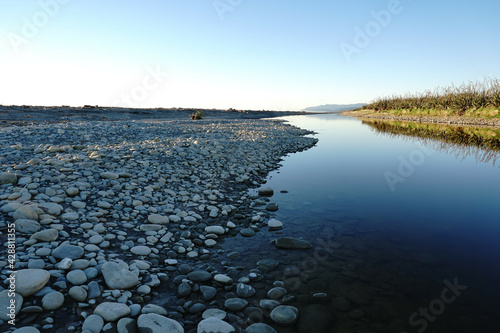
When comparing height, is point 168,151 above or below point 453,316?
above

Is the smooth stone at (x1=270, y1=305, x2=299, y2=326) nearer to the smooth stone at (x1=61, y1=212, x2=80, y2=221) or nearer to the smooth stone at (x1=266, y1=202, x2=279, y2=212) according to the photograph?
the smooth stone at (x1=266, y1=202, x2=279, y2=212)

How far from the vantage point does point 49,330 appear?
2939 millimetres

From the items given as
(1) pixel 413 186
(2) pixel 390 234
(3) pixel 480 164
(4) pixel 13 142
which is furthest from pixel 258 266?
(3) pixel 480 164

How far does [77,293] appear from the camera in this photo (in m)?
3.43

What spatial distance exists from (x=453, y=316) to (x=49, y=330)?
5145 mm

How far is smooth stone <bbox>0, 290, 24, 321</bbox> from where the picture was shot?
2.93 meters

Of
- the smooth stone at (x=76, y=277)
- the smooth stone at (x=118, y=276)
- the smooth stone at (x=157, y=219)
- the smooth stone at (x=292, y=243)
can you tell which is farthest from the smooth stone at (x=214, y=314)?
the smooth stone at (x=157, y=219)

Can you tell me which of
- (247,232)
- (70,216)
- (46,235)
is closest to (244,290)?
(247,232)

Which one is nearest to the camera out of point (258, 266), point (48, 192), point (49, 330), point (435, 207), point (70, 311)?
point (49, 330)

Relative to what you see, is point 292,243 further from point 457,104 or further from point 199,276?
point 457,104

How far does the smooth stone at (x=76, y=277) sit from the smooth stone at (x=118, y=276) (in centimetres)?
26

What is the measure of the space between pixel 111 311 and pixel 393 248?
17.2ft

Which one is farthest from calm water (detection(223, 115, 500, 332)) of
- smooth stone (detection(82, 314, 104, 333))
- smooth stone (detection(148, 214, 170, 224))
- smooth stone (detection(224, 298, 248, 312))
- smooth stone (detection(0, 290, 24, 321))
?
smooth stone (detection(0, 290, 24, 321))

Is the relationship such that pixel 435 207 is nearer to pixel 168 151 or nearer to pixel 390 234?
pixel 390 234
